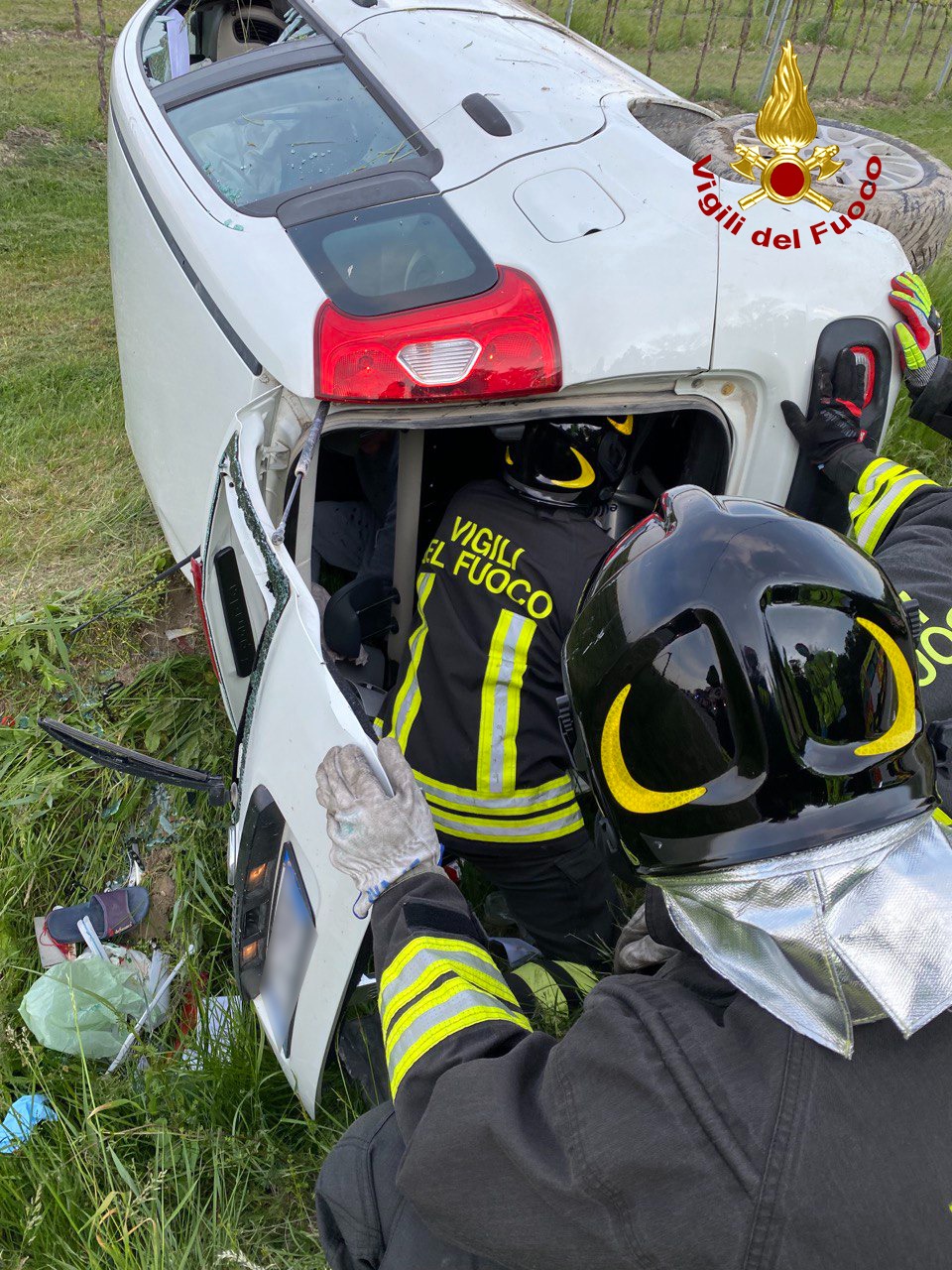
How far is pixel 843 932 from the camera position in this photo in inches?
40.4

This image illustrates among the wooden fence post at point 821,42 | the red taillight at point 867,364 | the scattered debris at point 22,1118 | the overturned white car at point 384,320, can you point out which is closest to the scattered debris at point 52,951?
the scattered debris at point 22,1118

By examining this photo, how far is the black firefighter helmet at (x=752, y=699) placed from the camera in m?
1.14

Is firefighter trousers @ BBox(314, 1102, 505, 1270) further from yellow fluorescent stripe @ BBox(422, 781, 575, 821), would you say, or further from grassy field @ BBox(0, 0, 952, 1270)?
yellow fluorescent stripe @ BBox(422, 781, 575, 821)

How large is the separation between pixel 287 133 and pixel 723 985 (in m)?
2.52

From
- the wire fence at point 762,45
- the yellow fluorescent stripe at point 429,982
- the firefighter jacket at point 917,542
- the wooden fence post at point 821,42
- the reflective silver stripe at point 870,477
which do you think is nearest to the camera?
the yellow fluorescent stripe at point 429,982

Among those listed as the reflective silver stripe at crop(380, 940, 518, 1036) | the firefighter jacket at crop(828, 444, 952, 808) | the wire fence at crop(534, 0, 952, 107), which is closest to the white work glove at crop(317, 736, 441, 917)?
the reflective silver stripe at crop(380, 940, 518, 1036)

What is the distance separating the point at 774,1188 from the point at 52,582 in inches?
119

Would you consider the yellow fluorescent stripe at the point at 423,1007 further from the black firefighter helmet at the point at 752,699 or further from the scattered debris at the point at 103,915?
the scattered debris at the point at 103,915

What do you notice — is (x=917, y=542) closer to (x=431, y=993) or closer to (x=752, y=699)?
(x=752, y=699)

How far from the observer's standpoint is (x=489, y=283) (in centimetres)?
210

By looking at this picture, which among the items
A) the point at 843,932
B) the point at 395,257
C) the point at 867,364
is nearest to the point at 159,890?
the point at 395,257

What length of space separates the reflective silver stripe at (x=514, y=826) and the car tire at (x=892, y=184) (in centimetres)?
193

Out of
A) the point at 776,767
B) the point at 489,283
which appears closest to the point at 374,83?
the point at 489,283

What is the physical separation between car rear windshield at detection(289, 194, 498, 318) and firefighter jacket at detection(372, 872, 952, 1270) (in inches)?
58.7
